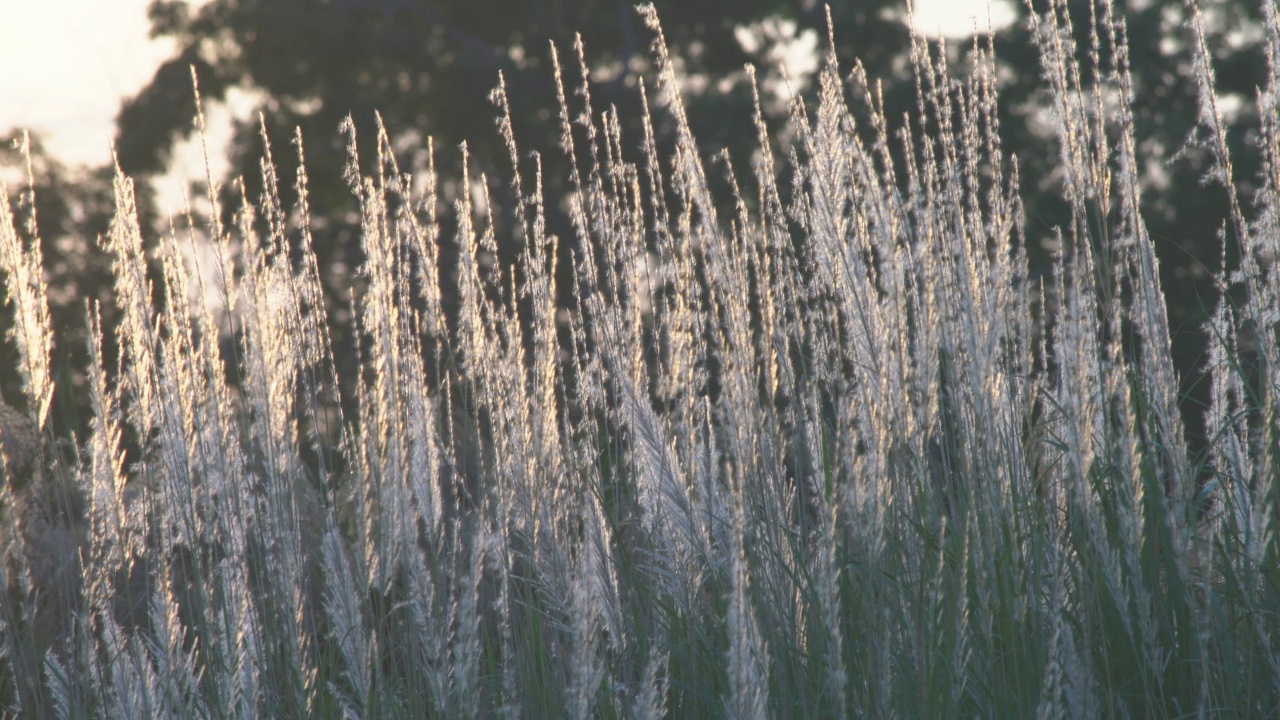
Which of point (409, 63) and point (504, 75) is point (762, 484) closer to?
point (504, 75)

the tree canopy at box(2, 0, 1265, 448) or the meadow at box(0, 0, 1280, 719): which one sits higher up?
the tree canopy at box(2, 0, 1265, 448)

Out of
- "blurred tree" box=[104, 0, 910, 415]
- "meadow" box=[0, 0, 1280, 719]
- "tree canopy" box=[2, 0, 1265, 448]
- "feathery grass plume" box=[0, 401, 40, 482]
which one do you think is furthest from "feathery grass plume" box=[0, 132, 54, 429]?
"blurred tree" box=[104, 0, 910, 415]

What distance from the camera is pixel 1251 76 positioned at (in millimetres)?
11633

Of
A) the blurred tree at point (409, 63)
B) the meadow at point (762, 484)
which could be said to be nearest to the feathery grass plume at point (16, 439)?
the meadow at point (762, 484)

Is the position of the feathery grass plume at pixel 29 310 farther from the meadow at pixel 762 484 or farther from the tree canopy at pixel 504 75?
the tree canopy at pixel 504 75

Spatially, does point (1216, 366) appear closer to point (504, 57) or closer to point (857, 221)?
point (857, 221)

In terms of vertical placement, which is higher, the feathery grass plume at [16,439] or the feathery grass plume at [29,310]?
the feathery grass plume at [16,439]

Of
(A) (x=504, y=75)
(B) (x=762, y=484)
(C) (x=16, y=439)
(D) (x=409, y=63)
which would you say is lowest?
(B) (x=762, y=484)

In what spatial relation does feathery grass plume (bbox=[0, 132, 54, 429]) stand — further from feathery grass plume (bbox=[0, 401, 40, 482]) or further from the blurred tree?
the blurred tree

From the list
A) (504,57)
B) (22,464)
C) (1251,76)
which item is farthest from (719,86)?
(22,464)

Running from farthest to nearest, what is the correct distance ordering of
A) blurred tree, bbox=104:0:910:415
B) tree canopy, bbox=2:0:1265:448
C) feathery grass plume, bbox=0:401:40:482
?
blurred tree, bbox=104:0:910:415, tree canopy, bbox=2:0:1265:448, feathery grass plume, bbox=0:401:40:482

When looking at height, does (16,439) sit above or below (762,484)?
above

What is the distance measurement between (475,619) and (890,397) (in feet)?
2.48

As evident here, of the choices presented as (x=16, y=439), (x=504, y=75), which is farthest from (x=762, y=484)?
(x=504, y=75)
